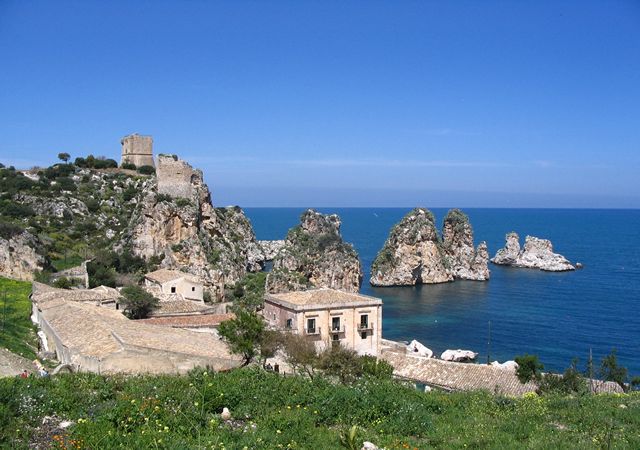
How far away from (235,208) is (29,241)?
45.2m

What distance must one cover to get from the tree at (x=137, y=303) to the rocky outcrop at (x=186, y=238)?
19191 millimetres

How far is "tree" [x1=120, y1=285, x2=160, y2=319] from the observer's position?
112 ft

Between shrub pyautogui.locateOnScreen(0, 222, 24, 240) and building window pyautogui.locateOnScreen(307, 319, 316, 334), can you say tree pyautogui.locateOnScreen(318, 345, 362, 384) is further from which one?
shrub pyautogui.locateOnScreen(0, 222, 24, 240)

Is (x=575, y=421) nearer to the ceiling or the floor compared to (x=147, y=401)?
nearer to the floor

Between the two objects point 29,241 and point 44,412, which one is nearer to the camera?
point 44,412

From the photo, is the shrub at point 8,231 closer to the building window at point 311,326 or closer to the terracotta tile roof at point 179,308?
the terracotta tile roof at point 179,308

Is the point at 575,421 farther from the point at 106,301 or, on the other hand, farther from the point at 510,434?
the point at 106,301

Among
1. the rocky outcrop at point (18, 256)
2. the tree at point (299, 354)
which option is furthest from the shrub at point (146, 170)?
the tree at point (299, 354)

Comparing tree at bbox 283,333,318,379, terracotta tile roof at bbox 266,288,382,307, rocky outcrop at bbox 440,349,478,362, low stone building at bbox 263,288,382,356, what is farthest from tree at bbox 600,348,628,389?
tree at bbox 283,333,318,379

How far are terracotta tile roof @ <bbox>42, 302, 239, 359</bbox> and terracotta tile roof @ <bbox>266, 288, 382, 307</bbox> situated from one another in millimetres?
8013

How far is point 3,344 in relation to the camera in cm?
2220

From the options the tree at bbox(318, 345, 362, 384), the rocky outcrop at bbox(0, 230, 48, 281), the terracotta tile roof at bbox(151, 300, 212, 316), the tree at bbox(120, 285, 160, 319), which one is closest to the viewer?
the tree at bbox(318, 345, 362, 384)

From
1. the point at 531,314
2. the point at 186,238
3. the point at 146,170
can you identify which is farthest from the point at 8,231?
the point at 531,314

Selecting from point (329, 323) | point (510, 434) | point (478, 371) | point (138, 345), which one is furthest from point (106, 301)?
point (510, 434)
